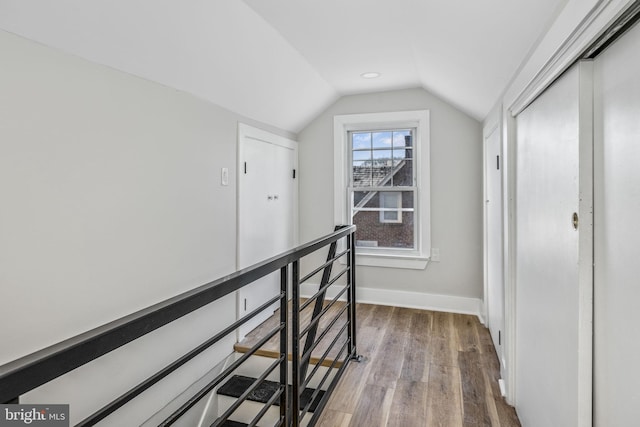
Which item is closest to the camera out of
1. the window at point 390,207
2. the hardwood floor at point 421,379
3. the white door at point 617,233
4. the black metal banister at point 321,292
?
the white door at point 617,233

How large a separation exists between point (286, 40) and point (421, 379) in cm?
237

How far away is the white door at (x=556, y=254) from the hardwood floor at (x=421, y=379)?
0.30m

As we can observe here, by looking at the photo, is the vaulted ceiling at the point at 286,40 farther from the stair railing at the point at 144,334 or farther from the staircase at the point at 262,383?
the staircase at the point at 262,383

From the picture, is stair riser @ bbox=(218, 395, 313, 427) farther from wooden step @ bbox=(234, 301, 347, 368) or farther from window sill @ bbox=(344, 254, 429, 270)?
window sill @ bbox=(344, 254, 429, 270)

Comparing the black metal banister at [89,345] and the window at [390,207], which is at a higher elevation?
the window at [390,207]

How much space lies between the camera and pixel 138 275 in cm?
194

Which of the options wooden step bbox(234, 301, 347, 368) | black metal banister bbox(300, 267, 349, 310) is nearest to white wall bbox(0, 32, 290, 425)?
wooden step bbox(234, 301, 347, 368)

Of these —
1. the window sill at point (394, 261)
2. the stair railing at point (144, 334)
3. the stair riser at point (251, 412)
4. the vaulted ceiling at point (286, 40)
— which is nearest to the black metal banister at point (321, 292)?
the stair railing at point (144, 334)

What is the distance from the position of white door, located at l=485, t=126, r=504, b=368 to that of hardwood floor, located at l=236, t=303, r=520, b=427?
0.70ft

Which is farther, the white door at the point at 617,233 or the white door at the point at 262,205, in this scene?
the white door at the point at 262,205

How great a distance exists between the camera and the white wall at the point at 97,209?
54.1 inches

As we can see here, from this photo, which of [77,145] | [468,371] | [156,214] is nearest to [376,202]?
[468,371]

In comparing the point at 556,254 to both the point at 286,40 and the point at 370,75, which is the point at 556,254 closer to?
the point at 286,40

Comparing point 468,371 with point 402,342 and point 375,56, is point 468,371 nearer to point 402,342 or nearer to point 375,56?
point 402,342
